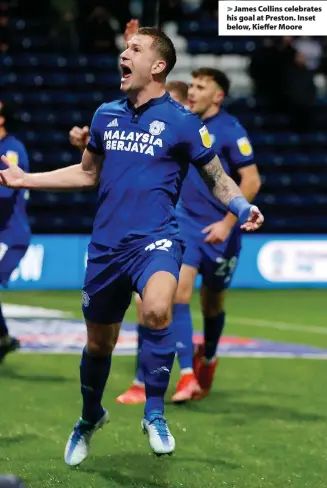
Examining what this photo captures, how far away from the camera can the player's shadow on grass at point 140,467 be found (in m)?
5.59

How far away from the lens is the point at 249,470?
5820mm

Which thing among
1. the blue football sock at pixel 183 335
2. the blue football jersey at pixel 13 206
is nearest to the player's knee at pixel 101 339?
the blue football sock at pixel 183 335

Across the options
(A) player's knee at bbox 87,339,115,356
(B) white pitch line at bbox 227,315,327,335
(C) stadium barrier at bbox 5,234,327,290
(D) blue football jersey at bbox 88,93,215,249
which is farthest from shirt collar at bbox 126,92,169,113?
(C) stadium barrier at bbox 5,234,327,290

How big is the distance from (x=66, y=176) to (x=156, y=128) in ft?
1.86

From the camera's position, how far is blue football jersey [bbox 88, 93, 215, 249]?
18.9 feet

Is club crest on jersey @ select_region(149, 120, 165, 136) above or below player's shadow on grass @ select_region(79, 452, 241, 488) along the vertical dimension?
above

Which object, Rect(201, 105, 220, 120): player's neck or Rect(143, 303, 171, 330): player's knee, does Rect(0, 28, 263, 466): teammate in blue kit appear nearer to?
Rect(143, 303, 171, 330): player's knee

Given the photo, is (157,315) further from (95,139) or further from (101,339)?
(95,139)

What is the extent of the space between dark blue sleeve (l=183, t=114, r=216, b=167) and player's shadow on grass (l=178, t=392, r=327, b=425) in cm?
206

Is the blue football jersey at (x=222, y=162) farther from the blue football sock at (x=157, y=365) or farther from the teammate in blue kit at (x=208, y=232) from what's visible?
the blue football sock at (x=157, y=365)
